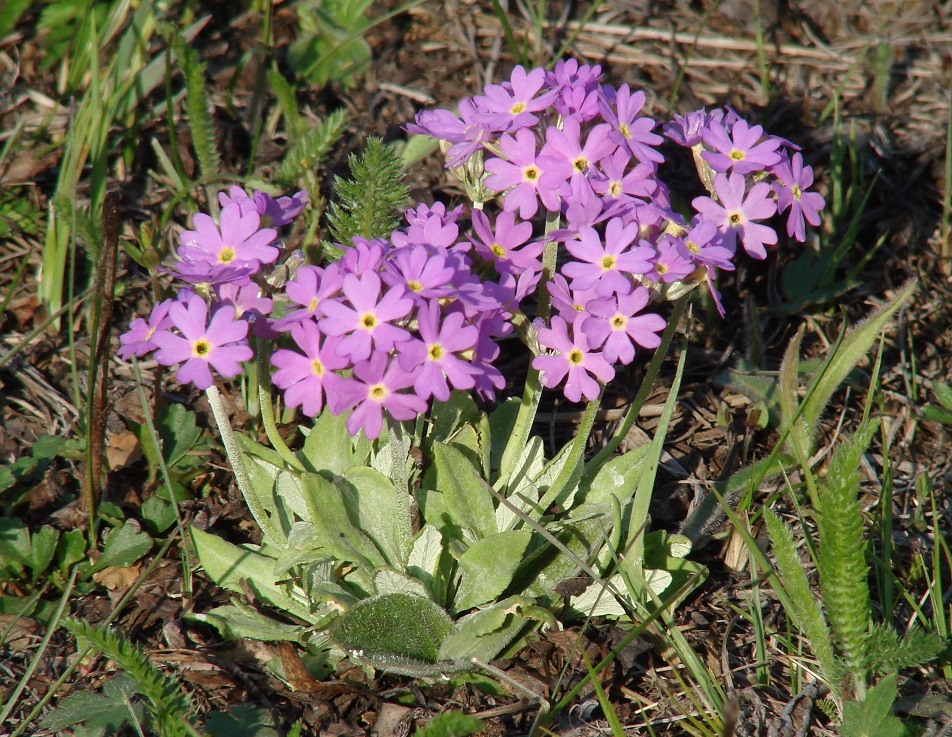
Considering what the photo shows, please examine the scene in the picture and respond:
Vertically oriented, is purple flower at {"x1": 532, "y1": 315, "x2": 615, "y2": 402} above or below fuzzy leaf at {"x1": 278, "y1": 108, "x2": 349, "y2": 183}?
below

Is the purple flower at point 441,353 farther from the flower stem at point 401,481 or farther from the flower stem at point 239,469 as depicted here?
the flower stem at point 239,469

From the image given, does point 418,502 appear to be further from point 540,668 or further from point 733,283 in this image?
point 733,283

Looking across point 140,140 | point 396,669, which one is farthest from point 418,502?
point 140,140

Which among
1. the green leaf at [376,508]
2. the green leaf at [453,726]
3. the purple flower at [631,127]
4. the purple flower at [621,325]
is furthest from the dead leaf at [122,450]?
the purple flower at [631,127]

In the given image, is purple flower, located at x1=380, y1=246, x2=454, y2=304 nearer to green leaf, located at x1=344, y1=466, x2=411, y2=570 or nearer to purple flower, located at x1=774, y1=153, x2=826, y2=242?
green leaf, located at x1=344, y1=466, x2=411, y2=570

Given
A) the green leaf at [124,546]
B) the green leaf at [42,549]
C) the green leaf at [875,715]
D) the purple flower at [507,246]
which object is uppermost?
the purple flower at [507,246]

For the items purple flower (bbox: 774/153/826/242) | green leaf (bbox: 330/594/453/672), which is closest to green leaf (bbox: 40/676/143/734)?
green leaf (bbox: 330/594/453/672)
